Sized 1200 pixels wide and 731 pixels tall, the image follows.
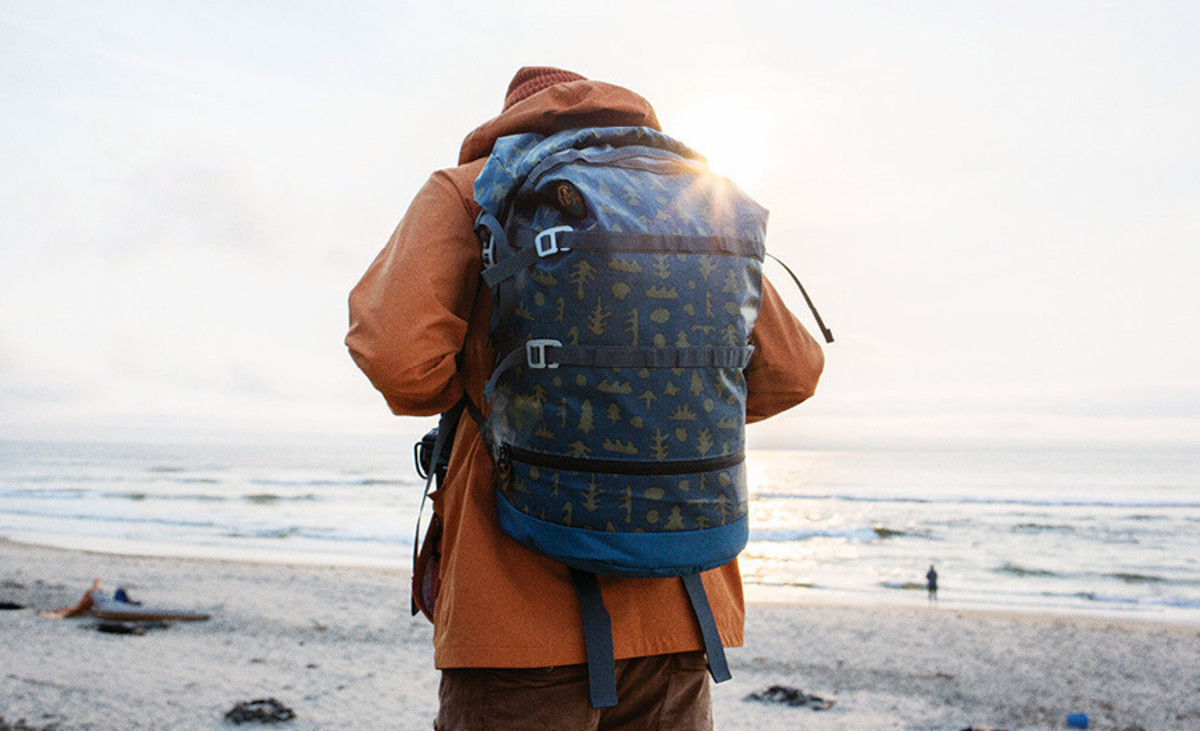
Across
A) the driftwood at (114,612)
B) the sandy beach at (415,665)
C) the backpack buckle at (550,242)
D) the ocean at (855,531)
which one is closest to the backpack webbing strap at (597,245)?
the backpack buckle at (550,242)

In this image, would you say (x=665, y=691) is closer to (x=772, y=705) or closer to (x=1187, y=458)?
(x=772, y=705)

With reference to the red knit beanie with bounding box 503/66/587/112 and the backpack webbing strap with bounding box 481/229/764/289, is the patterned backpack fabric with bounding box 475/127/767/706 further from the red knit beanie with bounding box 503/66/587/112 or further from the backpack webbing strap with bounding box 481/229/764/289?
the red knit beanie with bounding box 503/66/587/112

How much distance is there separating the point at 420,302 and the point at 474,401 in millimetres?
258

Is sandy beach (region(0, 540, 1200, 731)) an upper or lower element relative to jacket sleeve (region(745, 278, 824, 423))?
lower

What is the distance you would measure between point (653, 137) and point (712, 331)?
1.33 ft

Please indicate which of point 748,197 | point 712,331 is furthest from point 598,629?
point 748,197

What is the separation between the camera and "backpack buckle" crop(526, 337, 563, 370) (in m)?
1.28

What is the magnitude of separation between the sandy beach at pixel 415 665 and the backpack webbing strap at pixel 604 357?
13.7 ft

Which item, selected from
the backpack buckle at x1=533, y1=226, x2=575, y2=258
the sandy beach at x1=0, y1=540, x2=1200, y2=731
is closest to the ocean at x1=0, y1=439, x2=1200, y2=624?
the sandy beach at x1=0, y1=540, x2=1200, y2=731

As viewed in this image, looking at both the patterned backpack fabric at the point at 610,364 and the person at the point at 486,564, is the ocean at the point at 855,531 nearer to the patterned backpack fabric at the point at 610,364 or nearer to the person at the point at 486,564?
the person at the point at 486,564

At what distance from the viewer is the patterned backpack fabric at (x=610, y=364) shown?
50.4 inches

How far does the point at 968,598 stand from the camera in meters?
11.8

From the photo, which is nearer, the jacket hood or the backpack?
the backpack

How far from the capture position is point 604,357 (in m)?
1.28
